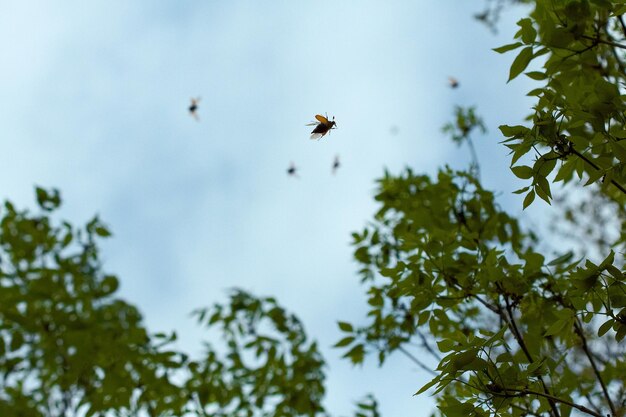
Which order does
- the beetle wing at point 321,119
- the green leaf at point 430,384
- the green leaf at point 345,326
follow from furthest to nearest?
the green leaf at point 345,326, the beetle wing at point 321,119, the green leaf at point 430,384

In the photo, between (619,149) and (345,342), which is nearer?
(619,149)

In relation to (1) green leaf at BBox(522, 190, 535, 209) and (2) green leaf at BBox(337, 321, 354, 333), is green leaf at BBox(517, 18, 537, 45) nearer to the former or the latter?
(1) green leaf at BBox(522, 190, 535, 209)

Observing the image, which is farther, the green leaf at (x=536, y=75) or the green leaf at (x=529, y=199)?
the green leaf at (x=536, y=75)

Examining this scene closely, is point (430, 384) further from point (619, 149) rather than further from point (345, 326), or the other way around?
point (345, 326)

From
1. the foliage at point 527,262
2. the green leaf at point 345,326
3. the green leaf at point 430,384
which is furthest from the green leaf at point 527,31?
the green leaf at point 345,326

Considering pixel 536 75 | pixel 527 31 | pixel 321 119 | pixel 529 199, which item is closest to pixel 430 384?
pixel 529 199

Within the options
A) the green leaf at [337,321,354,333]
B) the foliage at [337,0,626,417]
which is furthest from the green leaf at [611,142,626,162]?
the green leaf at [337,321,354,333]

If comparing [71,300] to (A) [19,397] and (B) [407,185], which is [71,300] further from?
(B) [407,185]

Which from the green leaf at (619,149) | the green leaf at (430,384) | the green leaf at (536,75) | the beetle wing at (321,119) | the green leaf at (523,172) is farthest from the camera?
the green leaf at (536,75)

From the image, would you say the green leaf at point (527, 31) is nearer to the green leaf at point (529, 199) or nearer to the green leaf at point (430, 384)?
the green leaf at point (529, 199)

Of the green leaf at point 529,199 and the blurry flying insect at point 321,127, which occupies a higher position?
the blurry flying insect at point 321,127
